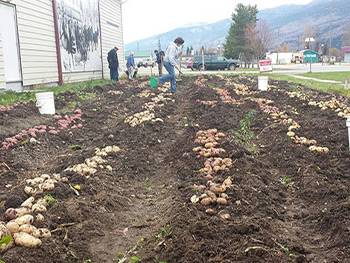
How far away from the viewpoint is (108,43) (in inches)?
858

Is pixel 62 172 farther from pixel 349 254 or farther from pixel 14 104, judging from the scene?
pixel 14 104

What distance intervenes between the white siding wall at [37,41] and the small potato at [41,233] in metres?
9.93

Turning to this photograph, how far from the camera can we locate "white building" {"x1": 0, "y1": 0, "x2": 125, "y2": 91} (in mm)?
11102

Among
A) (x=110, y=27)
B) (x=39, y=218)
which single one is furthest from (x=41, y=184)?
(x=110, y=27)

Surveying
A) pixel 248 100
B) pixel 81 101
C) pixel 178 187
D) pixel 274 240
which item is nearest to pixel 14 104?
pixel 81 101

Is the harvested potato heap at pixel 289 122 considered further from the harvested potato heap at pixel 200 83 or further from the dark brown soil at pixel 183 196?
the harvested potato heap at pixel 200 83

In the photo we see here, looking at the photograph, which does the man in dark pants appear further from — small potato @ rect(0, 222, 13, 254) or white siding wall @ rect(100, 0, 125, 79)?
small potato @ rect(0, 222, 13, 254)

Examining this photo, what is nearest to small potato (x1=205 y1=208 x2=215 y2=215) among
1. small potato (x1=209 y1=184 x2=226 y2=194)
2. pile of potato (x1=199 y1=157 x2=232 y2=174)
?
small potato (x1=209 y1=184 x2=226 y2=194)

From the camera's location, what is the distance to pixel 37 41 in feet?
41.7

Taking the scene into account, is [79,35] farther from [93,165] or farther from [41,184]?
[41,184]

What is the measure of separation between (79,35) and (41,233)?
15162 mm

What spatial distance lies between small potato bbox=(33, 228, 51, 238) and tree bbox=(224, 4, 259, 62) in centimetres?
5082

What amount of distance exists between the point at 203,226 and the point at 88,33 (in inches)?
664

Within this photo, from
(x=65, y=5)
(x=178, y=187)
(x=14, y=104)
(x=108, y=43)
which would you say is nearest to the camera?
(x=178, y=187)
